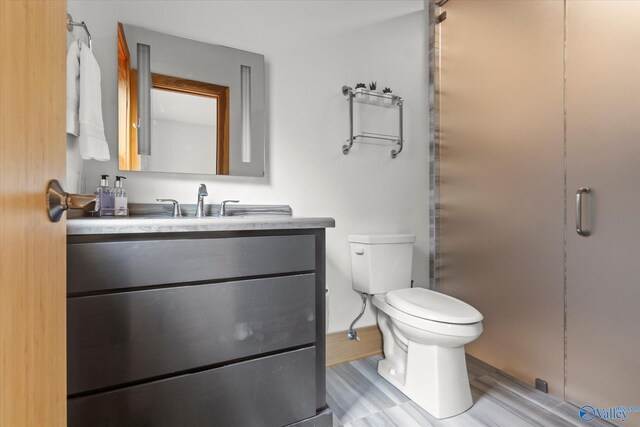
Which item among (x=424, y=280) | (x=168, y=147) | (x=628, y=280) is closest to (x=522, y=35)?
(x=628, y=280)

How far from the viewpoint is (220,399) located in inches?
43.8

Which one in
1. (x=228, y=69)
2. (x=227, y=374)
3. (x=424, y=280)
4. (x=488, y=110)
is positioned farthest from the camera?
(x=424, y=280)

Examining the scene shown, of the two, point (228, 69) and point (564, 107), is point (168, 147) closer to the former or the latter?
point (228, 69)

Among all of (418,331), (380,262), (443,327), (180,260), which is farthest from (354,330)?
(180,260)

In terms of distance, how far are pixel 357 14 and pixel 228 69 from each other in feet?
3.18

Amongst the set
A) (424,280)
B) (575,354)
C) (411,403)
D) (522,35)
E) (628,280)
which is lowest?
(411,403)

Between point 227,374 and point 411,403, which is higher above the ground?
point 227,374

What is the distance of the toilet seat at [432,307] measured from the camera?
55.2 inches

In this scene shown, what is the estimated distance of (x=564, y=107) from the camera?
1539 mm

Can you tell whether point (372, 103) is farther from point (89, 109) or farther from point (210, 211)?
point (89, 109)

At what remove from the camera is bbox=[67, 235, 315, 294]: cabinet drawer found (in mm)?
940

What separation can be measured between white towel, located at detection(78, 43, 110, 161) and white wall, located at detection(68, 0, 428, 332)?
0.18 meters

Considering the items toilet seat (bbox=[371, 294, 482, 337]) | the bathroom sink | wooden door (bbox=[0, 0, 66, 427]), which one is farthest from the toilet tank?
wooden door (bbox=[0, 0, 66, 427])

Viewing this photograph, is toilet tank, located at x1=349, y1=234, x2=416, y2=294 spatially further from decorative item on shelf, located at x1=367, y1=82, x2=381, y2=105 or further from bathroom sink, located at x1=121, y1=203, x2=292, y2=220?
decorative item on shelf, located at x1=367, y1=82, x2=381, y2=105
